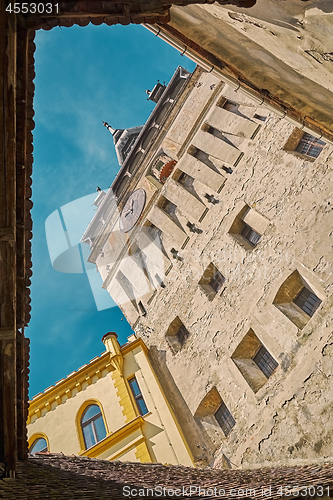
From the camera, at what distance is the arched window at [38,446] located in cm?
1388

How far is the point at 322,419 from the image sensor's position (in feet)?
28.8

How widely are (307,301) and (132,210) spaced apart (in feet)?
45.1

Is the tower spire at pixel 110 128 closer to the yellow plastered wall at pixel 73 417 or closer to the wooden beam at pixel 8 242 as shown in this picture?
the yellow plastered wall at pixel 73 417

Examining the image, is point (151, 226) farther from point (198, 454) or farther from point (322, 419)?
point (322, 419)

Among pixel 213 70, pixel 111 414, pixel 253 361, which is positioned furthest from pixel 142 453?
pixel 213 70

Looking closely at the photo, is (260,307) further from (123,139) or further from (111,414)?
(123,139)

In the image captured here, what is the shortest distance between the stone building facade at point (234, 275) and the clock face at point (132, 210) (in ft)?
0.52

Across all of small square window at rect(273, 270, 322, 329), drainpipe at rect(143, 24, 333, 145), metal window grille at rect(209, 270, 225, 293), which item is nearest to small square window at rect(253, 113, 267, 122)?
metal window grille at rect(209, 270, 225, 293)

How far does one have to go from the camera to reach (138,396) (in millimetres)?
14422

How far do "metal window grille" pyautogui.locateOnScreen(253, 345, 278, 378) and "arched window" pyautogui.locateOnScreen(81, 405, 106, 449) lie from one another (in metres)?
5.81

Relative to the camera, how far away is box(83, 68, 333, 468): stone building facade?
9938 millimetres

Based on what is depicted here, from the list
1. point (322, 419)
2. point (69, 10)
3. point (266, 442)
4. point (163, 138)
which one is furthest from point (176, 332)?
point (69, 10)

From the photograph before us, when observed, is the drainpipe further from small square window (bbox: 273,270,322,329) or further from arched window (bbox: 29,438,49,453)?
arched window (bbox: 29,438,49,453)

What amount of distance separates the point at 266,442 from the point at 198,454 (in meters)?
3.40
